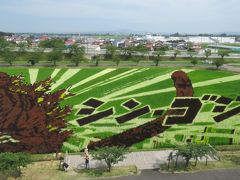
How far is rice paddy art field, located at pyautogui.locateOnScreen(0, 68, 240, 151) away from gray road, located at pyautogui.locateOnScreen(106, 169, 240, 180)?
6.33 m

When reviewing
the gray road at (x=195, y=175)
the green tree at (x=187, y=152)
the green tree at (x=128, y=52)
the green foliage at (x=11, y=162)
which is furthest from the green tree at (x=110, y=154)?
the green tree at (x=128, y=52)

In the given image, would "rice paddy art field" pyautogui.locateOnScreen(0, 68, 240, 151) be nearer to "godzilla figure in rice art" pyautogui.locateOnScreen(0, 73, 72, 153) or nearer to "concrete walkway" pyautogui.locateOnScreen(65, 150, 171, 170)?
"godzilla figure in rice art" pyautogui.locateOnScreen(0, 73, 72, 153)

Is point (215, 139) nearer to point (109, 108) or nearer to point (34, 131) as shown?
point (109, 108)

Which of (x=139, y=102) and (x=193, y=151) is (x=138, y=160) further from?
(x=139, y=102)

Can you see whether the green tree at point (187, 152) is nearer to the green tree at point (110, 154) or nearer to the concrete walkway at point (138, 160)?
the concrete walkway at point (138, 160)

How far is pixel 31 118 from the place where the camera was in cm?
3447

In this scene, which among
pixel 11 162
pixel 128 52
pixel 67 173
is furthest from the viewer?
pixel 128 52

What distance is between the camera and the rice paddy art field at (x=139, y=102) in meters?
33.7

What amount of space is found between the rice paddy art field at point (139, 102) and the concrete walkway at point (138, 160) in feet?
6.23

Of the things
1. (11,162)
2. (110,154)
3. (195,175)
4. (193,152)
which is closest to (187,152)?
(193,152)

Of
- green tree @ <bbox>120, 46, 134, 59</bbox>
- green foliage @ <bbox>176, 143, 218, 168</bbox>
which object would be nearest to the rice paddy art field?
green foliage @ <bbox>176, 143, 218, 168</bbox>

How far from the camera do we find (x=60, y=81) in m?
42.7

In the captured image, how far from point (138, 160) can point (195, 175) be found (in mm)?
5005

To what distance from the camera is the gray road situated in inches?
987
